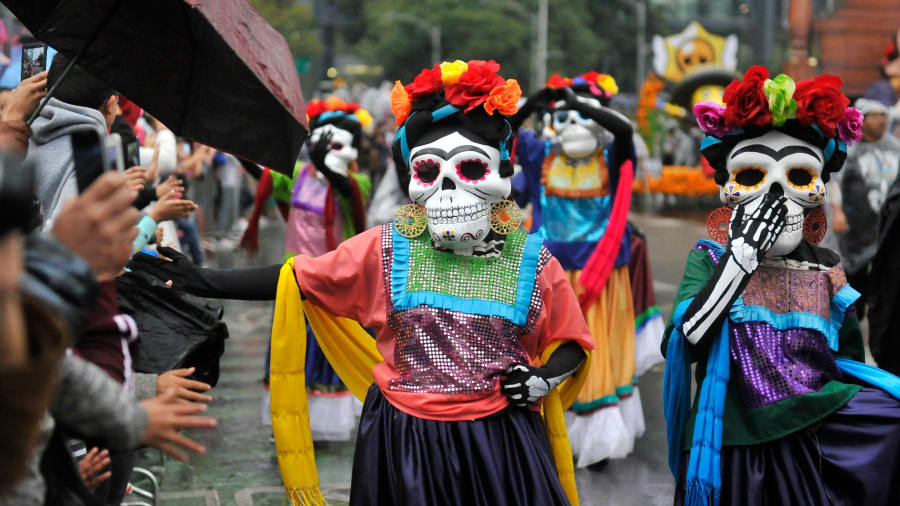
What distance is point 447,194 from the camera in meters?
3.85

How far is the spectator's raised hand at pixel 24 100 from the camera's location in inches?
146

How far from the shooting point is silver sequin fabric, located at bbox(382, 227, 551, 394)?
3.70 meters

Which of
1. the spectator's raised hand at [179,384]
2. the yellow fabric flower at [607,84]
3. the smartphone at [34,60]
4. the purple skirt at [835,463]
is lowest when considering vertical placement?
the purple skirt at [835,463]

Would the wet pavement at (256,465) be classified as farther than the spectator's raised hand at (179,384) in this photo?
Yes

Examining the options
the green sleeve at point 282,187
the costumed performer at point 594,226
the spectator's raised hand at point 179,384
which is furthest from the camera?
the green sleeve at point 282,187

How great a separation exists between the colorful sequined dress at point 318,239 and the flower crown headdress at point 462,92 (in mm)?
2778

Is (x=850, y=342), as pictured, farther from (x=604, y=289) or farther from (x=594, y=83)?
(x=594, y=83)

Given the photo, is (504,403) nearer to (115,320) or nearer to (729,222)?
(729,222)

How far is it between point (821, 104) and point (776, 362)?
932 mm

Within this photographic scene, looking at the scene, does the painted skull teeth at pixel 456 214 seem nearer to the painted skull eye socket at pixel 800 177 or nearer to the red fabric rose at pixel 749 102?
the red fabric rose at pixel 749 102

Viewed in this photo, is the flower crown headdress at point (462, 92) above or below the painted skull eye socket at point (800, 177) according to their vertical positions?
above

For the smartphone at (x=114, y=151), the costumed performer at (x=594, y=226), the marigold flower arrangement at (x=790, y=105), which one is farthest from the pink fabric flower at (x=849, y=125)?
the smartphone at (x=114, y=151)

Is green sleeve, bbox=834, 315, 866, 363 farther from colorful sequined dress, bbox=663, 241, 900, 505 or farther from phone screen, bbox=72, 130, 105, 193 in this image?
phone screen, bbox=72, 130, 105, 193

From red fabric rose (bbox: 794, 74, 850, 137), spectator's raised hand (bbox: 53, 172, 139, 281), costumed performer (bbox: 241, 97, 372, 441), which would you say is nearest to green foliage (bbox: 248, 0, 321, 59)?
costumed performer (bbox: 241, 97, 372, 441)
